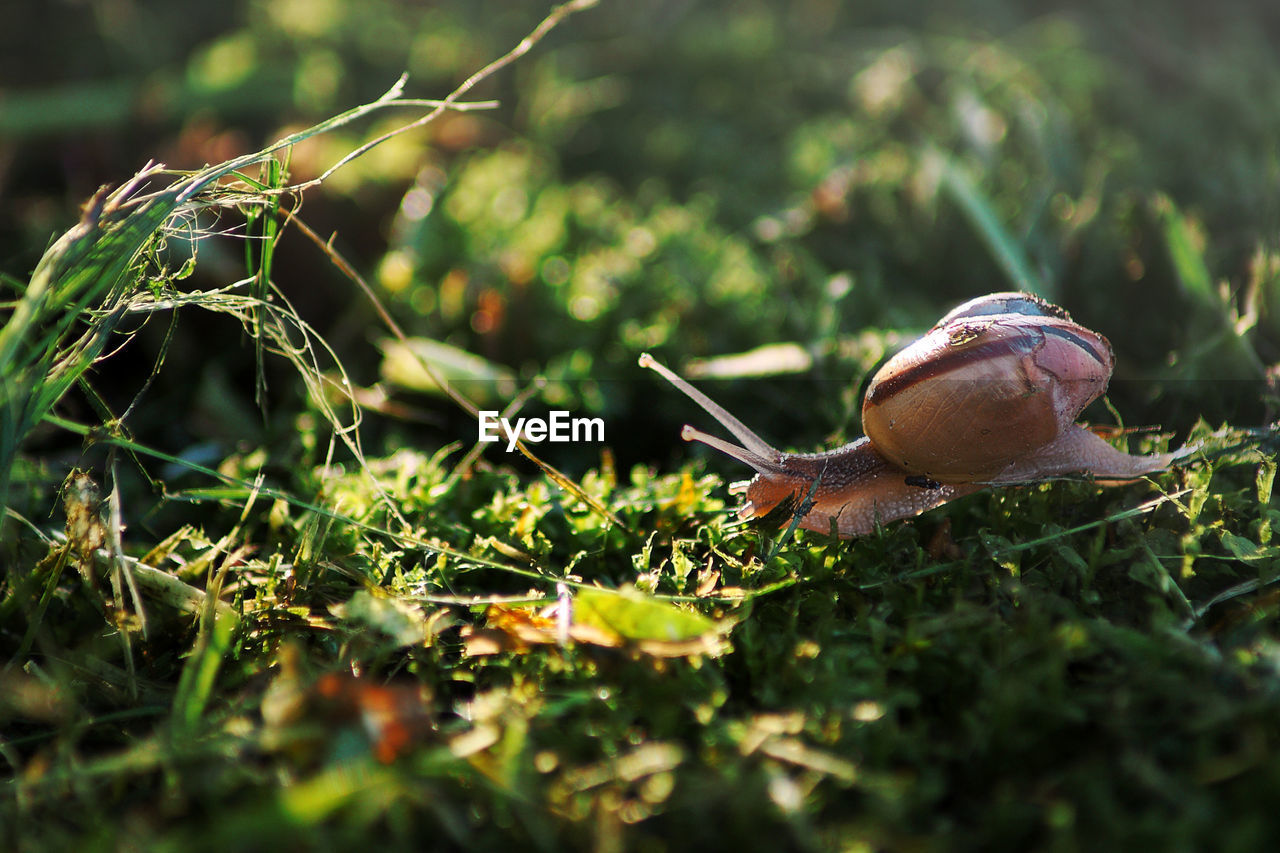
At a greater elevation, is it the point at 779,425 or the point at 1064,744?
the point at 1064,744

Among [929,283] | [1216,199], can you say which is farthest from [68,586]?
[1216,199]

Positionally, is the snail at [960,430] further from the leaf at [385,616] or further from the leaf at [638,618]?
the leaf at [385,616]

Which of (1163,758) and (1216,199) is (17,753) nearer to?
(1163,758)

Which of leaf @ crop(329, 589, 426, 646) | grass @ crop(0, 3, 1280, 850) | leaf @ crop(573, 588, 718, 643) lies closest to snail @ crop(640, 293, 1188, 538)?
grass @ crop(0, 3, 1280, 850)

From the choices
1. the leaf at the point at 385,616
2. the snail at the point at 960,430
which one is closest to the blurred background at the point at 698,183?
the snail at the point at 960,430

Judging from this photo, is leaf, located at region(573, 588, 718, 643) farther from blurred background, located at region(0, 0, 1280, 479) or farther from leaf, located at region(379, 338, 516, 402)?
leaf, located at region(379, 338, 516, 402)

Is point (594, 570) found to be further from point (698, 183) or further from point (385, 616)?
point (698, 183)
